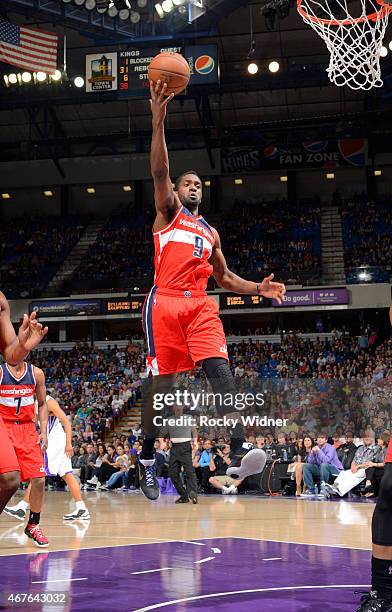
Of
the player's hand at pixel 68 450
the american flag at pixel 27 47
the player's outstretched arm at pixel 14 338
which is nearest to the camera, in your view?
the player's outstretched arm at pixel 14 338

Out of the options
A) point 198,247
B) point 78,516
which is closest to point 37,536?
point 78,516

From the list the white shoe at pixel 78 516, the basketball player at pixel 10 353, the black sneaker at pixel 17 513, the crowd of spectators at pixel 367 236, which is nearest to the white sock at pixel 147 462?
the basketball player at pixel 10 353

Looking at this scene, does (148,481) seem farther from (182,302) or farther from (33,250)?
(33,250)

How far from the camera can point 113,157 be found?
35.2 m

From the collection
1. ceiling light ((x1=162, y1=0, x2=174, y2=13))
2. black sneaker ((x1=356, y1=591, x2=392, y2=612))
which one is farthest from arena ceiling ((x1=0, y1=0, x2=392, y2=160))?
black sneaker ((x1=356, y1=591, x2=392, y2=612))

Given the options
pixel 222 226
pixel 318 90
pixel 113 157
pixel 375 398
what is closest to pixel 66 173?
pixel 113 157

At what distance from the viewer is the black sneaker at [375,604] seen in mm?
4324

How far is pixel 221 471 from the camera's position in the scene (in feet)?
54.0

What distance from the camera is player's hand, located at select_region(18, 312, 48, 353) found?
5176 mm

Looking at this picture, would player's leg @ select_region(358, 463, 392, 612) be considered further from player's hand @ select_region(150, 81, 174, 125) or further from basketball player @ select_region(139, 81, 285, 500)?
player's hand @ select_region(150, 81, 174, 125)

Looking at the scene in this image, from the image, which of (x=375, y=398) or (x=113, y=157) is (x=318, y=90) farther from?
(x=375, y=398)

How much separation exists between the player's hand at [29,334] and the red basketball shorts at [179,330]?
92 cm

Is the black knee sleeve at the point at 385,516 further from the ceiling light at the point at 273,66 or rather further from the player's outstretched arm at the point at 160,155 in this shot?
the ceiling light at the point at 273,66

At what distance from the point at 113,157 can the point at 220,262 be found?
29.7 metres
